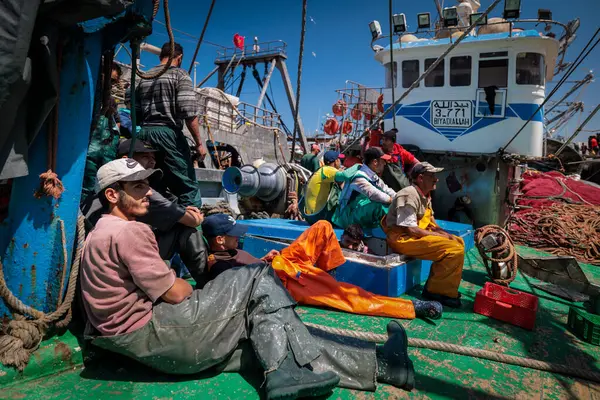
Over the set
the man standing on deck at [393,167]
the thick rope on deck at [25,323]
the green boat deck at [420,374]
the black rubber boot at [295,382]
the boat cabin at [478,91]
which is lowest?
the green boat deck at [420,374]

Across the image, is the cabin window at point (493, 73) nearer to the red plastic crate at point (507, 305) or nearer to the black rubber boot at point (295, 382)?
the red plastic crate at point (507, 305)

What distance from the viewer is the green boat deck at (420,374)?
212 cm

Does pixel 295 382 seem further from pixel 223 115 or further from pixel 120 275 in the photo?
pixel 223 115

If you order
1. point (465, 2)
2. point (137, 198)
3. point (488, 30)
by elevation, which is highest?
point (465, 2)

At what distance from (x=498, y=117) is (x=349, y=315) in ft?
21.3

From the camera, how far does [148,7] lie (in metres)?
2.44

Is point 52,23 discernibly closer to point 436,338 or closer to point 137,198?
point 137,198

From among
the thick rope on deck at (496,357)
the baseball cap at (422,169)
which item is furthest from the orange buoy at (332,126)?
the thick rope on deck at (496,357)

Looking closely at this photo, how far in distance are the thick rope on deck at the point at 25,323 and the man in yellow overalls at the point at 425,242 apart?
2800 mm

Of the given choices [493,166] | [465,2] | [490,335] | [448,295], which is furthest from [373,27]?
[490,335]

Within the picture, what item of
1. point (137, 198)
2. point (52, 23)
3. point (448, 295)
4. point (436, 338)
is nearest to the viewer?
point (52, 23)

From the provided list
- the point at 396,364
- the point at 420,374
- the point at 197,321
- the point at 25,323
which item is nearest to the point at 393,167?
the point at 420,374

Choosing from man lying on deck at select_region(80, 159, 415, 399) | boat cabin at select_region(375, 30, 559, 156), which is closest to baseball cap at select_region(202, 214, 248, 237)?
man lying on deck at select_region(80, 159, 415, 399)

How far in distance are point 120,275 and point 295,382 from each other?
104 centimetres
